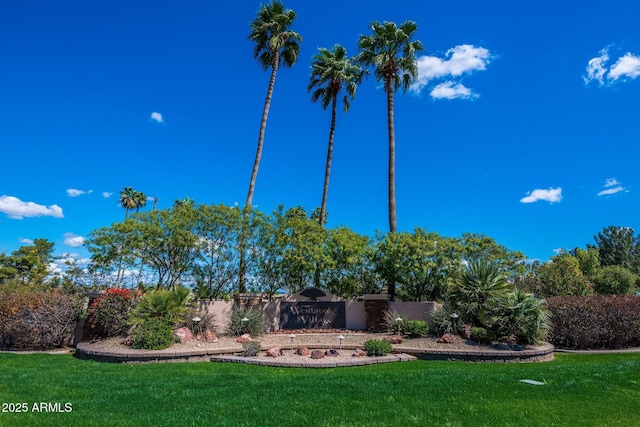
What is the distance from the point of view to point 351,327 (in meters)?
17.0

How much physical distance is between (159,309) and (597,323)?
13865 mm

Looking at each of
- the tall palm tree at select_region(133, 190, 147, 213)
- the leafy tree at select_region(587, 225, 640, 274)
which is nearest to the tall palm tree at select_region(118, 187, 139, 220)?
the tall palm tree at select_region(133, 190, 147, 213)

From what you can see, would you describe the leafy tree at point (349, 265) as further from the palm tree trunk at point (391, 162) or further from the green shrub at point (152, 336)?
the green shrub at point (152, 336)

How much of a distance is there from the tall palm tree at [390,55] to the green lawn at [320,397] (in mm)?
13799

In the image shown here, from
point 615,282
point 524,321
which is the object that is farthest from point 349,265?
point 615,282

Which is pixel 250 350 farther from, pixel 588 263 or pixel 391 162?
pixel 588 263

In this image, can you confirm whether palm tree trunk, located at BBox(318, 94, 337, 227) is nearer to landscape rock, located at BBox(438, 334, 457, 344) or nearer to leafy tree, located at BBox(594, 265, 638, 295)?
landscape rock, located at BBox(438, 334, 457, 344)

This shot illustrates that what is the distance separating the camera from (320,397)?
5934 millimetres

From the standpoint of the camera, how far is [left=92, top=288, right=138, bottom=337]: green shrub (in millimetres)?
12055

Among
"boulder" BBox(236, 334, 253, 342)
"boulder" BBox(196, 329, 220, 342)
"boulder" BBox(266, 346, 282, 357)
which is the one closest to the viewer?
"boulder" BBox(266, 346, 282, 357)

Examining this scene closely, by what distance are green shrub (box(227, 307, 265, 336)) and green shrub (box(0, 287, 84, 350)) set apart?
15.5 ft

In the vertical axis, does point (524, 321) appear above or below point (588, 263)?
below

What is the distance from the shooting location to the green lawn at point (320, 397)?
488 centimetres

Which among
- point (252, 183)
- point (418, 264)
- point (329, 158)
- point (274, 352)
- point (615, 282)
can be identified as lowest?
point (274, 352)
